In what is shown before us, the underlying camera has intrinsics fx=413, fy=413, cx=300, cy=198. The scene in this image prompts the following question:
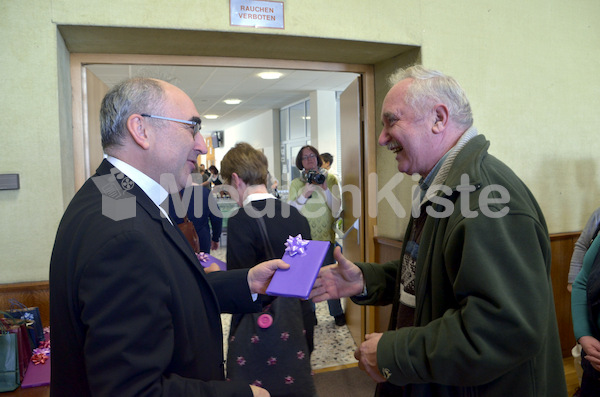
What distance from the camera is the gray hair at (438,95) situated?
129 cm

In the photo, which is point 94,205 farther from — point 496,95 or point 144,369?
point 496,95

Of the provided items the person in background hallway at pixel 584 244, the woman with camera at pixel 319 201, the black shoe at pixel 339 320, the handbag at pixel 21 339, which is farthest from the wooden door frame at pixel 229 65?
the person in background hallway at pixel 584 244

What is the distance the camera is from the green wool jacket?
0.93 meters

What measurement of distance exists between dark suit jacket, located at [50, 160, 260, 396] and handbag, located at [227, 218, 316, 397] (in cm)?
69

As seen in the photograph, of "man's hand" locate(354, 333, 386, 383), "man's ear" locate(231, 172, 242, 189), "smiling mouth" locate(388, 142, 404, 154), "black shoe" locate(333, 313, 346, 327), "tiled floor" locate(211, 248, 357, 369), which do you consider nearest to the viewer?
"man's hand" locate(354, 333, 386, 383)

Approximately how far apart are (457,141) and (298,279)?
0.67 metres

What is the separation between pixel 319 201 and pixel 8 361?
2697 mm

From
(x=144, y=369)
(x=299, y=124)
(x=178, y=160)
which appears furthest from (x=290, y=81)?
(x=144, y=369)

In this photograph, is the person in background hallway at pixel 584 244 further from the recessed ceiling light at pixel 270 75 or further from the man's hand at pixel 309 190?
the recessed ceiling light at pixel 270 75

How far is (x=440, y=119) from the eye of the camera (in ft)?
4.27

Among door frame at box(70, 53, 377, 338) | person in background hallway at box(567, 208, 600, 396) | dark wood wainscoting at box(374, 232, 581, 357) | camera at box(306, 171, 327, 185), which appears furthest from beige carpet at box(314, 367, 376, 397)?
camera at box(306, 171, 327, 185)

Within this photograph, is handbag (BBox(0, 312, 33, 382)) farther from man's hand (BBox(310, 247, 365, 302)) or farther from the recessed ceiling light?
the recessed ceiling light

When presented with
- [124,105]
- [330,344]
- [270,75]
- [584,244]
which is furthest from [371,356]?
[270,75]

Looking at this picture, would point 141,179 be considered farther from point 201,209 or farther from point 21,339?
point 201,209
